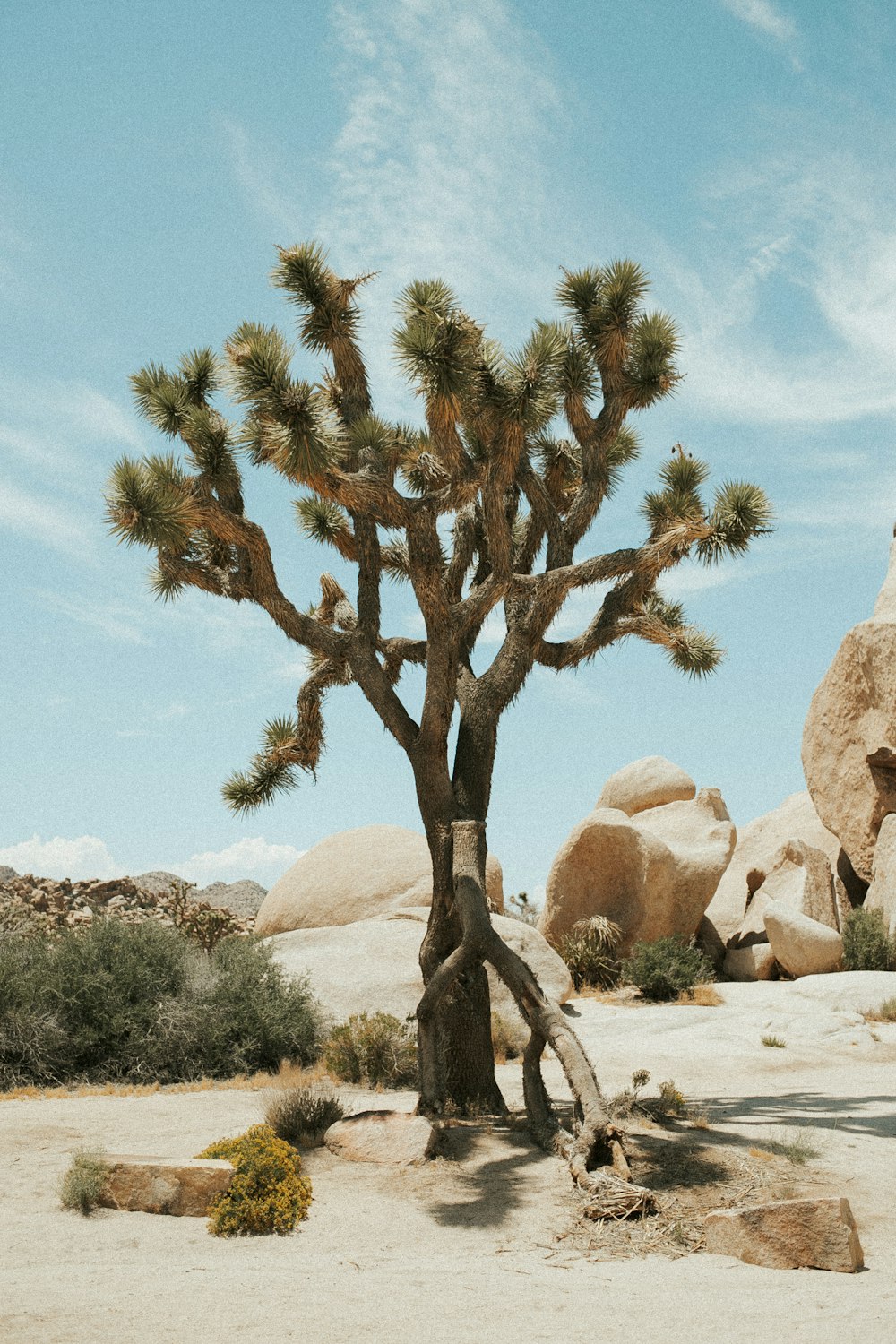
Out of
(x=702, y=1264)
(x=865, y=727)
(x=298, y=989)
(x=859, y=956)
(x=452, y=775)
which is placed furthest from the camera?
(x=865, y=727)

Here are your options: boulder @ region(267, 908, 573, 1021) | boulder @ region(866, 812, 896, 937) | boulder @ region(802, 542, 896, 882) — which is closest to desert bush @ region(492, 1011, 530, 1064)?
boulder @ region(267, 908, 573, 1021)

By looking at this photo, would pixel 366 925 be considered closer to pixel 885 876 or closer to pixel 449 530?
pixel 449 530

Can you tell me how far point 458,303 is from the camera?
29.5 feet

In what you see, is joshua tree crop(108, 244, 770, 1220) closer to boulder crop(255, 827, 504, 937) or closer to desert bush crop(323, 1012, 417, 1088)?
desert bush crop(323, 1012, 417, 1088)

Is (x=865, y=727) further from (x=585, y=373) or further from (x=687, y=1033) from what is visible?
(x=585, y=373)

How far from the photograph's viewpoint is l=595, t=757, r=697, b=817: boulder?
24141 mm

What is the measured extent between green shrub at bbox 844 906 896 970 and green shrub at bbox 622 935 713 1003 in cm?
262

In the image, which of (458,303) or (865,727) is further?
(865,727)

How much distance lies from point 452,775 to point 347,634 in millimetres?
1566

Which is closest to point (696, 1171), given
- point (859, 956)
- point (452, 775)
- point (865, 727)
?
point (452, 775)

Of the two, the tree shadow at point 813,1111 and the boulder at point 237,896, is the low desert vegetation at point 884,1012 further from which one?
the boulder at point 237,896

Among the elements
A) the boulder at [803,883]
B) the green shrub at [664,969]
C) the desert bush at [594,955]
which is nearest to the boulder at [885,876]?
the boulder at [803,883]

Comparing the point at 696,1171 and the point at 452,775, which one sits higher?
the point at 452,775

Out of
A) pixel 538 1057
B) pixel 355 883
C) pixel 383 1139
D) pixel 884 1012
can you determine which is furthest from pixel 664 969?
pixel 383 1139
